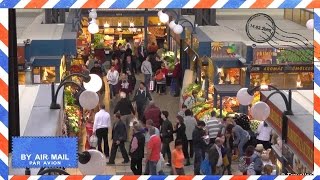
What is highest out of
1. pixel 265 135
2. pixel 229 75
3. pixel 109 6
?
pixel 109 6

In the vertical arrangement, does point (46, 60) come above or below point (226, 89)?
above

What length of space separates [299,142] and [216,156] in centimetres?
362

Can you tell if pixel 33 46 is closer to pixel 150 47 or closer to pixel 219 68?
pixel 219 68

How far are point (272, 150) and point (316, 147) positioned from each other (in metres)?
7.92

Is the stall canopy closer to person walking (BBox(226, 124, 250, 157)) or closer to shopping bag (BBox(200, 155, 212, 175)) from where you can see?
person walking (BBox(226, 124, 250, 157))

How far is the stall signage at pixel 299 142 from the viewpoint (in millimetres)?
7644

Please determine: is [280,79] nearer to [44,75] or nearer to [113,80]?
[113,80]

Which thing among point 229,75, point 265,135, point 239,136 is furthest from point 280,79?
point 265,135

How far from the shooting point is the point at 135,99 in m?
17.3

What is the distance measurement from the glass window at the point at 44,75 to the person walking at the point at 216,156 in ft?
22.1

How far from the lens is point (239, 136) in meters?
13.5

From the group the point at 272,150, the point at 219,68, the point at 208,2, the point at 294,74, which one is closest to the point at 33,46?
the point at 219,68

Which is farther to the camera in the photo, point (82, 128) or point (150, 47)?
point (150, 47)

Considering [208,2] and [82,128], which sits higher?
[208,2]
